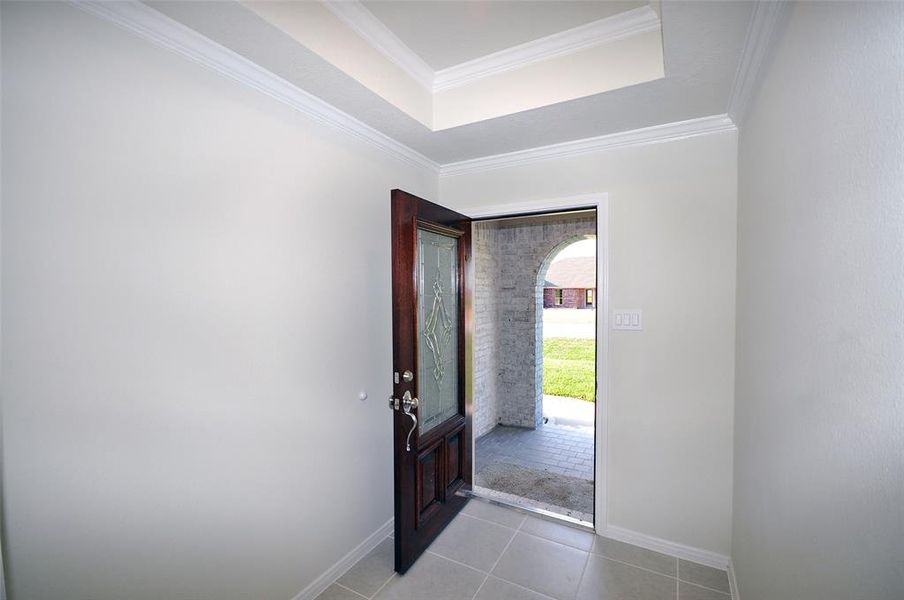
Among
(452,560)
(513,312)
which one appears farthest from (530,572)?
(513,312)

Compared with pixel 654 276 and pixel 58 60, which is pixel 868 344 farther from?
pixel 58 60

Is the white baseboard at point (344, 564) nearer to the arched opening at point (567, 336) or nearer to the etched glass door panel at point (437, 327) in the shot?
the etched glass door panel at point (437, 327)

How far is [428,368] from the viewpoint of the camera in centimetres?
235

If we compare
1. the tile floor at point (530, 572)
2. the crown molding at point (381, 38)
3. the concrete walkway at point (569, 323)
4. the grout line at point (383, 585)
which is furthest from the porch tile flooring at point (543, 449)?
the concrete walkway at point (569, 323)

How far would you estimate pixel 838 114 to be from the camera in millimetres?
803

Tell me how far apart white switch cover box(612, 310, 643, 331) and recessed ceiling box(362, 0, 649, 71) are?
1.50 m

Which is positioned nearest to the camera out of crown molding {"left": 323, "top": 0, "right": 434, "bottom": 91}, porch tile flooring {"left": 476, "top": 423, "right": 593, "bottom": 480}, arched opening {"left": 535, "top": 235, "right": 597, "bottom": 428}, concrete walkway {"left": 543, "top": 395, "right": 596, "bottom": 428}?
crown molding {"left": 323, "top": 0, "right": 434, "bottom": 91}

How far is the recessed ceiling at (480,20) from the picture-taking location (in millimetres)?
1620

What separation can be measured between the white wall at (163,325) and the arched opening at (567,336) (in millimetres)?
3281

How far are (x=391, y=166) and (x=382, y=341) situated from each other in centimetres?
110

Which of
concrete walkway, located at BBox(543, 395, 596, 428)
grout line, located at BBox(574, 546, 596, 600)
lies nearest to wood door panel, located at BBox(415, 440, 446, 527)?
grout line, located at BBox(574, 546, 596, 600)

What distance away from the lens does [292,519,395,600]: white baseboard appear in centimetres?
187

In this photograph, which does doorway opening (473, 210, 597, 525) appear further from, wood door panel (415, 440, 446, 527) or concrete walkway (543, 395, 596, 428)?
wood door panel (415, 440, 446, 527)

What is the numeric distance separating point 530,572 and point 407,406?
1.12 m
